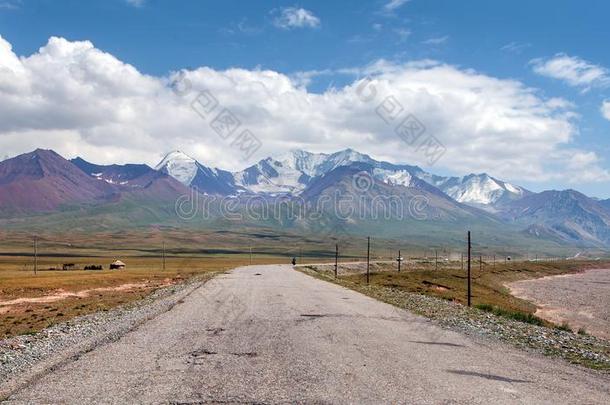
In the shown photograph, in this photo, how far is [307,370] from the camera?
16.7 metres

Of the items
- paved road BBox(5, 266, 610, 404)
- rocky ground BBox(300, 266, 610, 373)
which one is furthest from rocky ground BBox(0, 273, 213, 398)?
rocky ground BBox(300, 266, 610, 373)

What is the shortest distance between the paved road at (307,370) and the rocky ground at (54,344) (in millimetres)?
821

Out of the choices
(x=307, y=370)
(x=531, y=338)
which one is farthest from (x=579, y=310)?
(x=307, y=370)

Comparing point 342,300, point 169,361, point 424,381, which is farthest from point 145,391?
point 342,300

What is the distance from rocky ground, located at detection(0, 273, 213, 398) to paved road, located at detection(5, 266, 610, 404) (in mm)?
821

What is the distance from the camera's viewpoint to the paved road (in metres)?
14.1

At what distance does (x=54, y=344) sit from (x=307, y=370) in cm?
1250

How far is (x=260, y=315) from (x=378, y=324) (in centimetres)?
682

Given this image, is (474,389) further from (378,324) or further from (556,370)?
(378,324)

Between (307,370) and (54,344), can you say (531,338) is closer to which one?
(307,370)

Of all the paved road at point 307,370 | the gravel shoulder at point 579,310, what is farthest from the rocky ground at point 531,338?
the gravel shoulder at point 579,310

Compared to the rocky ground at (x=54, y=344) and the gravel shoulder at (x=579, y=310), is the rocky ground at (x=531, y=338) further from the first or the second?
the gravel shoulder at (x=579, y=310)

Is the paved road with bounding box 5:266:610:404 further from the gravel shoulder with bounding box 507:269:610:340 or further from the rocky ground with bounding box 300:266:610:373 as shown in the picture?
the gravel shoulder with bounding box 507:269:610:340

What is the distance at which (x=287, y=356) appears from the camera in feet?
61.8
